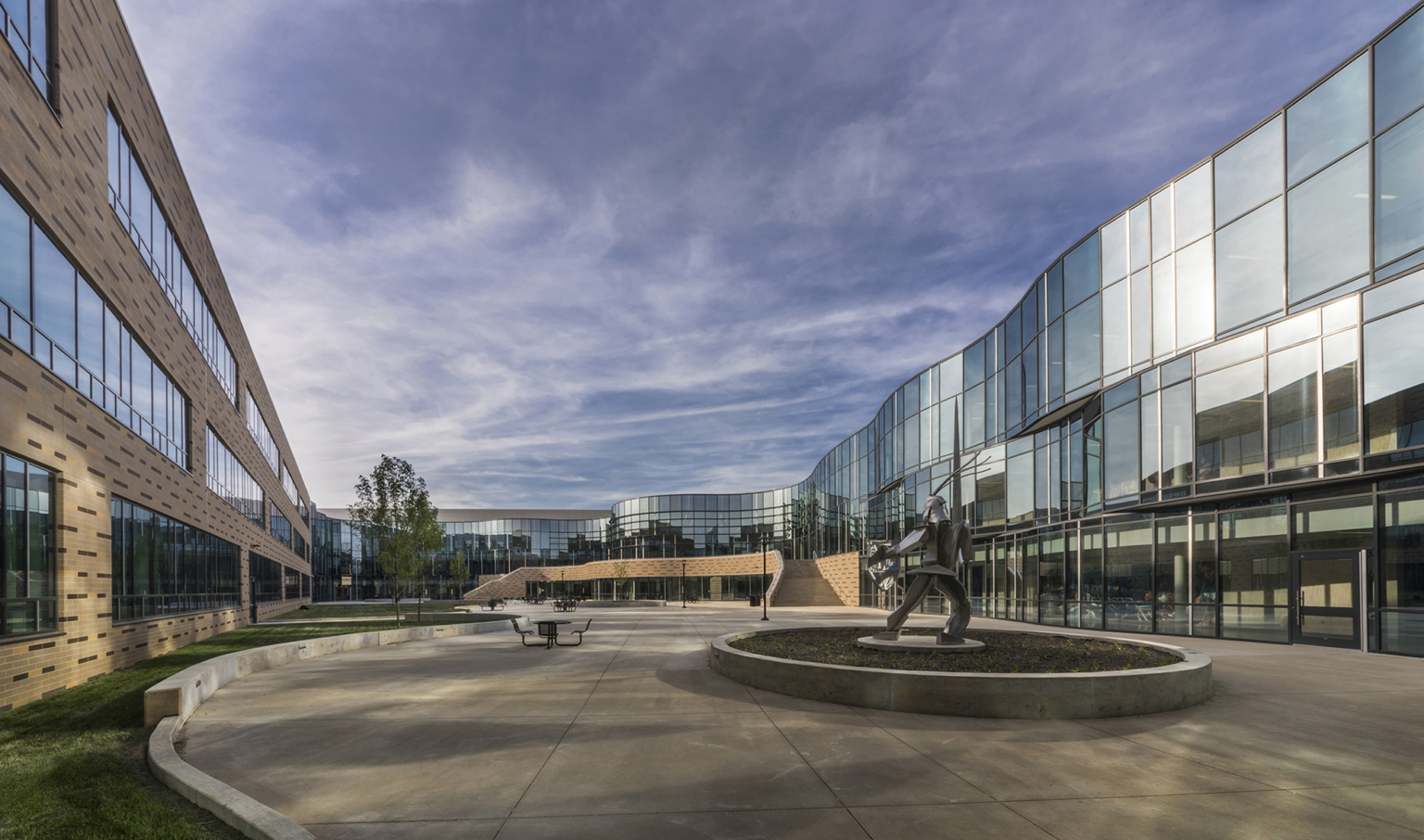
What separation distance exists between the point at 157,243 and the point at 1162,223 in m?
27.8

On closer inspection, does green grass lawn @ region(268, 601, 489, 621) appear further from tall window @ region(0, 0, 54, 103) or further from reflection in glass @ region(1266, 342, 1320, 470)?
reflection in glass @ region(1266, 342, 1320, 470)

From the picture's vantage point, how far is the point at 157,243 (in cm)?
1898

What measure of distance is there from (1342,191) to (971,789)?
18.6 metres

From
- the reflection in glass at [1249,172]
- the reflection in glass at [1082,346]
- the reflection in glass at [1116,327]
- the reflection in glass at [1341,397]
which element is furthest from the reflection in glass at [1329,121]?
the reflection in glass at [1082,346]

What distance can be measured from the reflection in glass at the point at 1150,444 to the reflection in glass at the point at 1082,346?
2827mm

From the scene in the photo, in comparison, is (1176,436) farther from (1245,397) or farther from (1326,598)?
(1326,598)

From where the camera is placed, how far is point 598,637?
74.1 ft

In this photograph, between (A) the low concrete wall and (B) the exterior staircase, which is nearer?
(A) the low concrete wall

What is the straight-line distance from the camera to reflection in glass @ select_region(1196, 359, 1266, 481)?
1905 centimetres

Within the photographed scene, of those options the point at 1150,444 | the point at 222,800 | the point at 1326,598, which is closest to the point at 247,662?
the point at 222,800

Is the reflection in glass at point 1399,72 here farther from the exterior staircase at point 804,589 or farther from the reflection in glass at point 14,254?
the exterior staircase at point 804,589

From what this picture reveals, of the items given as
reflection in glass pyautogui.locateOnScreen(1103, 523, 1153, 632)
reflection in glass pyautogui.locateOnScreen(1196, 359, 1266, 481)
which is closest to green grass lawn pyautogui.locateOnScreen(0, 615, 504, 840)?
reflection in glass pyautogui.locateOnScreen(1196, 359, 1266, 481)

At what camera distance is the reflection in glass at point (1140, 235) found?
75.5 feet

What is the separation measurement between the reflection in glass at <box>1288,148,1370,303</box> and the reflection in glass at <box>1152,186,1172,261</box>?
3.64m
